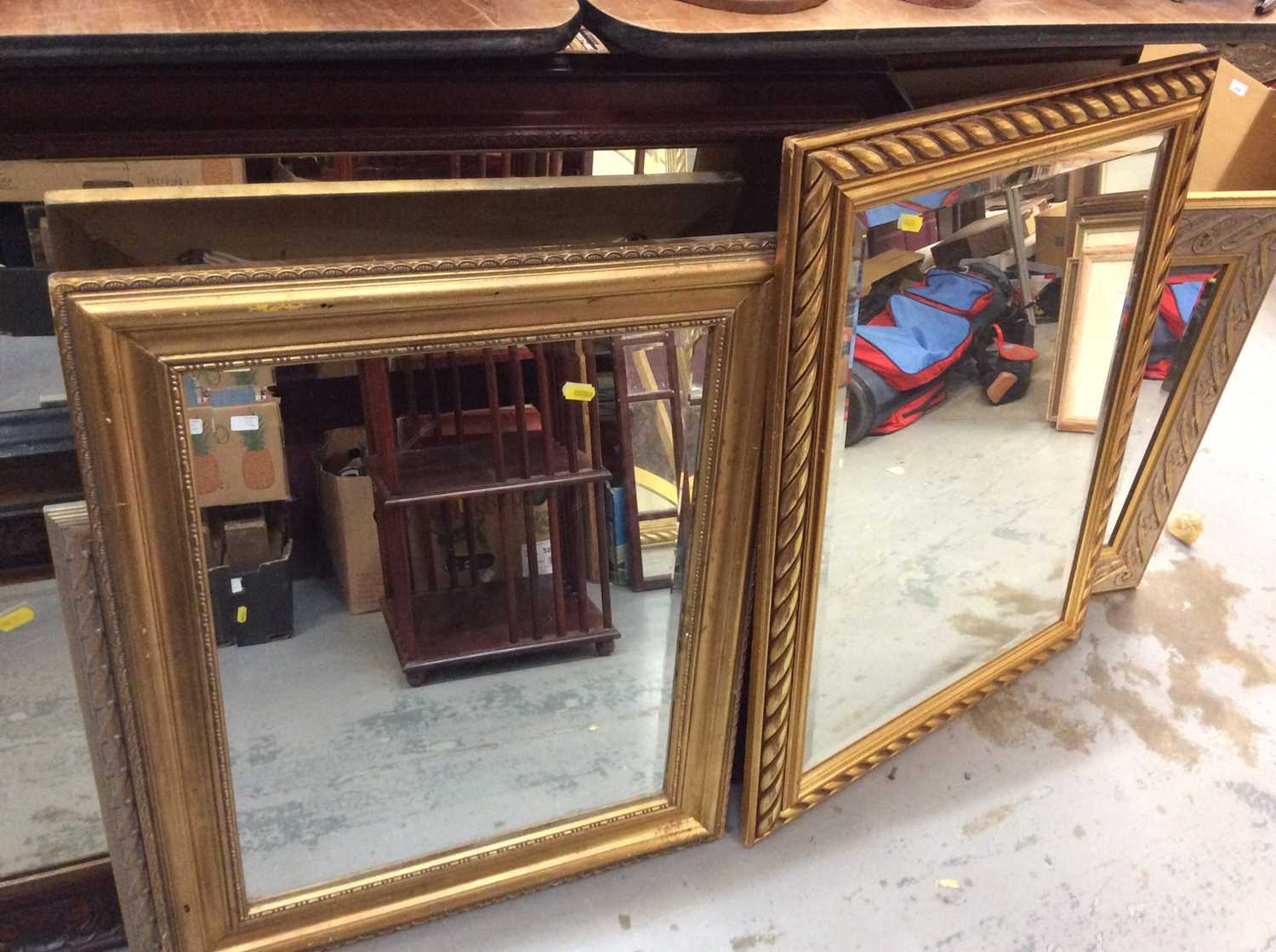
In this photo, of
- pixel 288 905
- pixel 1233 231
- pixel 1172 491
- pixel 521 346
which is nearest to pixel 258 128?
pixel 521 346

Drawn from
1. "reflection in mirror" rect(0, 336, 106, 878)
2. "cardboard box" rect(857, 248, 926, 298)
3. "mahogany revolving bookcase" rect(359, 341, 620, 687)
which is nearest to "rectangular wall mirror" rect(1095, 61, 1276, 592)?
"cardboard box" rect(857, 248, 926, 298)

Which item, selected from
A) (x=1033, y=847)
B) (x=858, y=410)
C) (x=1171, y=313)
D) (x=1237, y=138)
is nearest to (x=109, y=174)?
(x=858, y=410)

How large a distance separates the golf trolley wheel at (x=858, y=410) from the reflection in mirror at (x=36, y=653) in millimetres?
738

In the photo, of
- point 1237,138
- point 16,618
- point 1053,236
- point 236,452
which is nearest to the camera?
point 236,452

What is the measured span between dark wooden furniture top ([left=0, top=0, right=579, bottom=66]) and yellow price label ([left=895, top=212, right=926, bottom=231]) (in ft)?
1.25

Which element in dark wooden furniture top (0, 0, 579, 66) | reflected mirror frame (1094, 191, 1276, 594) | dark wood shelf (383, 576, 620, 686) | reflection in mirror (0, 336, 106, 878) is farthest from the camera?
reflected mirror frame (1094, 191, 1276, 594)

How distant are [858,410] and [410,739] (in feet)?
1.89

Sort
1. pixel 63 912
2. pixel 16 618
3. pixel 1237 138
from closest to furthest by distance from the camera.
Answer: pixel 16 618 → pixel 63 912 → pixel 1237 138

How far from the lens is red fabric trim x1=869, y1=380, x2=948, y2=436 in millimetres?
1134

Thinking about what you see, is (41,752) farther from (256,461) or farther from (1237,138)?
(1237,138)

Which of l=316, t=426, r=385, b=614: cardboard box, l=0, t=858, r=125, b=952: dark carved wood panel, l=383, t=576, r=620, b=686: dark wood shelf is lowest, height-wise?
l=0, t=858, r=125, b=952: dark carved wood panel

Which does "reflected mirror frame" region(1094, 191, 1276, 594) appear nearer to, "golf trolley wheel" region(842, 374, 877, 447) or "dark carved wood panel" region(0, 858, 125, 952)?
Answer: "golf trolley wheel" region(842, 374, 877, 447)

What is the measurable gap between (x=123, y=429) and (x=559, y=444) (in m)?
0.38

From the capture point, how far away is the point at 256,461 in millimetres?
863
